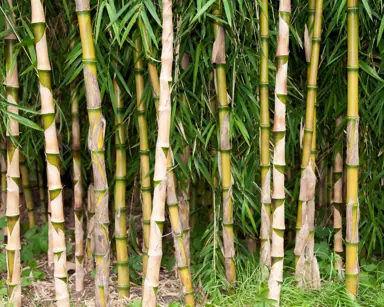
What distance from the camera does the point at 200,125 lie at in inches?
118

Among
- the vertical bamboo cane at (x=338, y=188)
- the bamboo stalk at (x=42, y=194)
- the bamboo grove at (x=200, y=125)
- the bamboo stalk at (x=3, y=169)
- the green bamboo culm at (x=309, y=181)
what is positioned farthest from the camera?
the bamboo stalk at (x=42, y=194)

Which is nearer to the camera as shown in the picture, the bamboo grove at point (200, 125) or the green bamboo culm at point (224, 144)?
the bamboo grove at point (200, 125)

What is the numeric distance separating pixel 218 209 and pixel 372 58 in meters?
1.15

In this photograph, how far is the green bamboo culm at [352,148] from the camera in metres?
2.77

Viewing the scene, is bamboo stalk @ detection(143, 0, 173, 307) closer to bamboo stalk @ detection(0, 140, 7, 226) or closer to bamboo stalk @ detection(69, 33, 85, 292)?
bamboo stalk @ detection(69, 33, 85, 292)

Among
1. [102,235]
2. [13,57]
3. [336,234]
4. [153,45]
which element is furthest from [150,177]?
[336,234]

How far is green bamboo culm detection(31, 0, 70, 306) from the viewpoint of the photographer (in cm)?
256

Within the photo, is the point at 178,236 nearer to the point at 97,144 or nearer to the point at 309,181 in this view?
the point at 97,144

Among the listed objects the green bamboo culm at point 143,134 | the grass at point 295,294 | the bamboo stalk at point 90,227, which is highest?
the green bamboo culm at point 143,134

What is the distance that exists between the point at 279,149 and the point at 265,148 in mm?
149

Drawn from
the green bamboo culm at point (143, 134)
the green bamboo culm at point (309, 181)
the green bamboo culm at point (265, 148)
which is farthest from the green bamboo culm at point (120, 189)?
the green bamboo culm at point (309, 181)

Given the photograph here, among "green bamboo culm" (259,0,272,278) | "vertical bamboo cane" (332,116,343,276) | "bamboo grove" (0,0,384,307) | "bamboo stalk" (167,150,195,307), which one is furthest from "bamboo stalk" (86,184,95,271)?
"vertical bamboo cane" (332,116,343,276)

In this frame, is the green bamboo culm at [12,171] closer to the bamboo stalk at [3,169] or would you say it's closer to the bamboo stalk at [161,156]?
the bamboo stalk at [161,156]

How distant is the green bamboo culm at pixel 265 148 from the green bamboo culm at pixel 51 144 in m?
0.99
